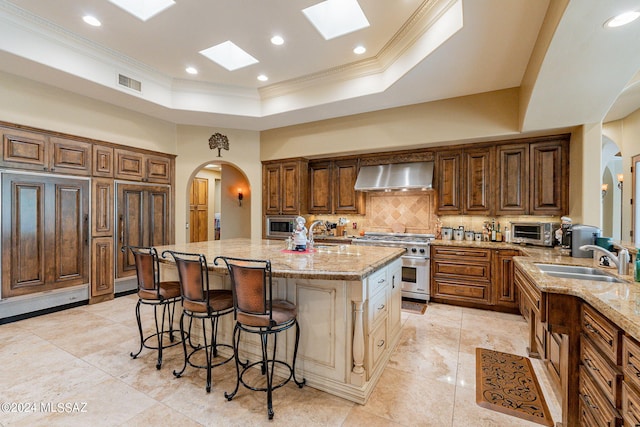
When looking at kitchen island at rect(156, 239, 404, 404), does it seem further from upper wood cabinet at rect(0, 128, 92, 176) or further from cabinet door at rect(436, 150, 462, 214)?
upper wood cabinet at rect(0, 128, 92, 176)

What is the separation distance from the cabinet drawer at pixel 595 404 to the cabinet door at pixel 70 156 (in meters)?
5.84

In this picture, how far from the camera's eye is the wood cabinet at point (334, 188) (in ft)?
17.4

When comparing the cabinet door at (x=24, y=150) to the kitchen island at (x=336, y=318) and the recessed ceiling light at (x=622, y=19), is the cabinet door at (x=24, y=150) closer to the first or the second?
the kitchen island at (x=336, y=318)

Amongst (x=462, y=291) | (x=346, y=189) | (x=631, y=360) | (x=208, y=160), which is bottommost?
(x=462, y=291)

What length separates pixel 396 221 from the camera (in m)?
5.16

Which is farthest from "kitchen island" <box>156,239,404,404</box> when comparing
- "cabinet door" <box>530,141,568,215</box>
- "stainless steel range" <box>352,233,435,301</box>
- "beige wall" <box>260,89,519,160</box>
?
"cabinet door" <box>530,141,568,215</box>

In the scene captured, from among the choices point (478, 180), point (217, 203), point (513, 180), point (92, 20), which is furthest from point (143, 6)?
point (217, 203)

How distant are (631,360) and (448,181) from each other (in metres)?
3.62

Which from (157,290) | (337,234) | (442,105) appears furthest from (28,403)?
(442,105)

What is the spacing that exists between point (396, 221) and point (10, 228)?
18.1ft

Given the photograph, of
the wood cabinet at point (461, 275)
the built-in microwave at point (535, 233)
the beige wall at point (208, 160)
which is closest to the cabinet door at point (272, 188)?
the beige wall at point (208, 160)

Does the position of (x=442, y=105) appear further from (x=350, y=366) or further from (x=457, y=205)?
(x=350, y=366)

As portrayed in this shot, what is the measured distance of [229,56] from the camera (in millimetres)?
4023

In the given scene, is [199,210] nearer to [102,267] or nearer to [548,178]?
Answer: [102,267]
